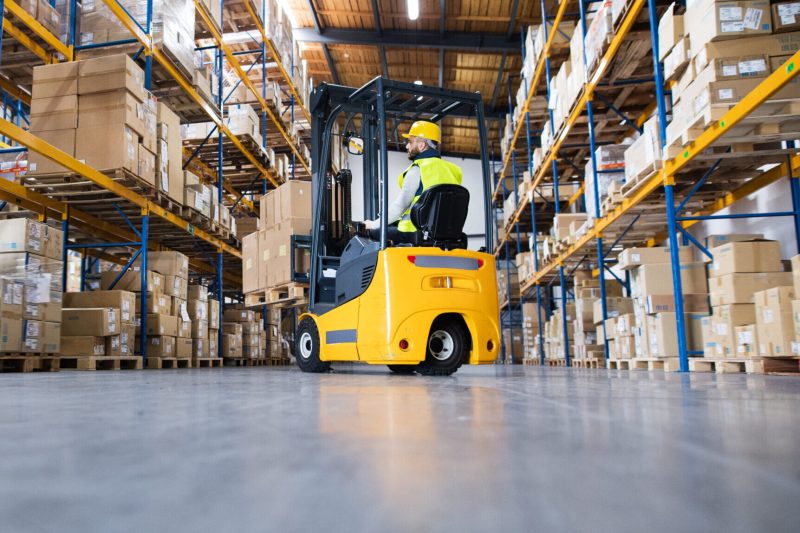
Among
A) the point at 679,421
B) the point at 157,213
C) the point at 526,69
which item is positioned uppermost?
the point at 526,69

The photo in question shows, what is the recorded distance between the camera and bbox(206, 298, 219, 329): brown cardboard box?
10242mm

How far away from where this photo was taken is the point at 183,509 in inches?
25.4

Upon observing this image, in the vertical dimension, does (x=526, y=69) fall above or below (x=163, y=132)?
above

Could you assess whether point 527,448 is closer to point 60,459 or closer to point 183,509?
point 183,509

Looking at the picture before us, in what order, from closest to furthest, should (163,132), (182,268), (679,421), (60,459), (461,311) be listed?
(60,459) < (679,421) < (461,311) < (163,132) < (182,268)

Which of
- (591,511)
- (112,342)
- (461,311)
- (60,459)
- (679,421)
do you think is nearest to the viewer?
(591,511)

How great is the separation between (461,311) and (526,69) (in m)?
10.0

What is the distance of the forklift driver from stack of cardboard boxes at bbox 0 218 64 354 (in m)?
3.60

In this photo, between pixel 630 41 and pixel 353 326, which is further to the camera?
pixel 630 41

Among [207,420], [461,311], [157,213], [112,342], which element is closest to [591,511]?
[207,420]

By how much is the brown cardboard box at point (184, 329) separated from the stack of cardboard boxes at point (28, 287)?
2.45m

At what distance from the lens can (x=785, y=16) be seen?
15.2 feet

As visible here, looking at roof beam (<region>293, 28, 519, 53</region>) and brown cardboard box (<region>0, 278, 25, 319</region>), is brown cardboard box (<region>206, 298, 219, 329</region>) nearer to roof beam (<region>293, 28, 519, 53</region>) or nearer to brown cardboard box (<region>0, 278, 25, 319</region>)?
brown cardboard box (<region>0, 278, 25, 319</region>)

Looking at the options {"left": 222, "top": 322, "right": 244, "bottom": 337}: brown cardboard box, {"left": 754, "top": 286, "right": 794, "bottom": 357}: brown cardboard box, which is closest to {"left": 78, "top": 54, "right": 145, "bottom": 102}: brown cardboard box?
{"left": 222, "top": 322, "right": 244, "bottom": 337}: brown cardboard box
